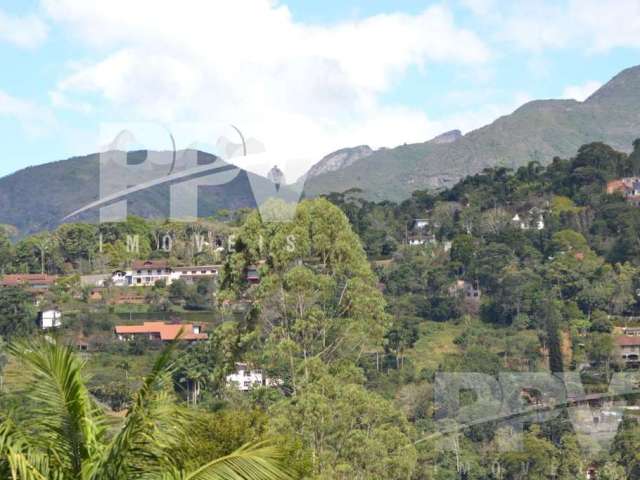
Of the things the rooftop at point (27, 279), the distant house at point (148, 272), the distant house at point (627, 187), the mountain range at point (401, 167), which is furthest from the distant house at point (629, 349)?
the mountain range at point (401, 167)

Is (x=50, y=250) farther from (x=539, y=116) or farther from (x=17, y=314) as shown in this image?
(x=539, y=116)

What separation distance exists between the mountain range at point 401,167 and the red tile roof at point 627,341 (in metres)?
51.1

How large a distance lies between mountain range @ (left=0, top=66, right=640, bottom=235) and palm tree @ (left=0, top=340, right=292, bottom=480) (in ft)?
264

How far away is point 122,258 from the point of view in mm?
52062

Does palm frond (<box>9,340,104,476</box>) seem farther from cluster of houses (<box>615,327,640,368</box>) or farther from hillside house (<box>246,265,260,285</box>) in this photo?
cluster of houses (<box>615,327,640,368</box>)

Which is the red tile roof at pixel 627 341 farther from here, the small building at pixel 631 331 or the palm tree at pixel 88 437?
the palm tree at pixel 88 437

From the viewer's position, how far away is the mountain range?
96.1m

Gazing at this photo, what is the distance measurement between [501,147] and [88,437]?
10962cm

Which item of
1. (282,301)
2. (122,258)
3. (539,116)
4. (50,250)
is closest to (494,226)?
(122,258)

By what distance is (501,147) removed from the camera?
111875 millimetres

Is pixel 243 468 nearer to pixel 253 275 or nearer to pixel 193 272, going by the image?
pixel 253 275

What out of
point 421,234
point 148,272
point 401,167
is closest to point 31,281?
point 148,272

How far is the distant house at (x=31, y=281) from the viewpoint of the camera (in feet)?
152

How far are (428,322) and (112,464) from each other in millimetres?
38821
